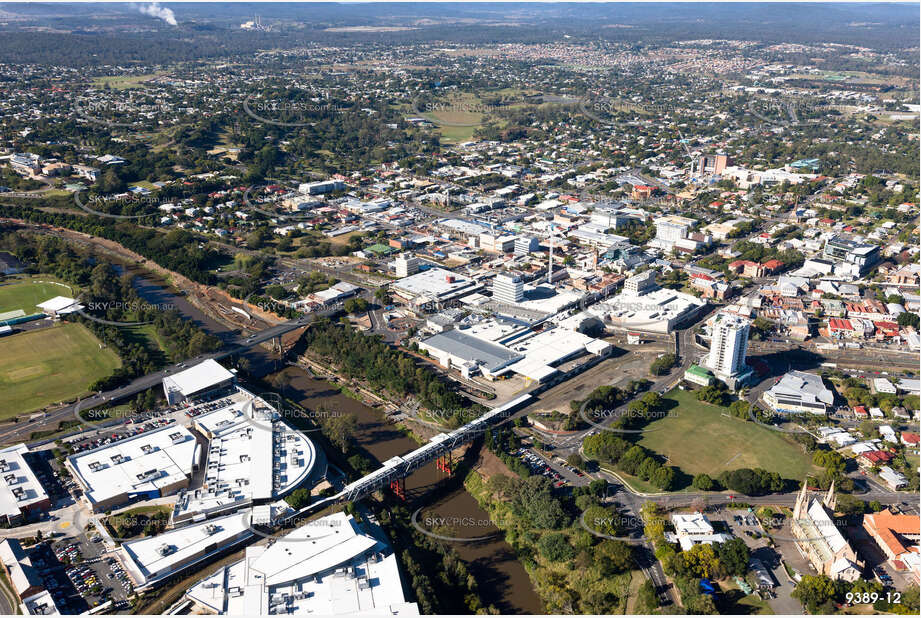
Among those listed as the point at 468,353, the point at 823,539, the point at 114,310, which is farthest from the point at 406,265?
the point at 823,539

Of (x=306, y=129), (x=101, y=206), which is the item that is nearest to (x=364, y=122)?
(x=306, y=129)

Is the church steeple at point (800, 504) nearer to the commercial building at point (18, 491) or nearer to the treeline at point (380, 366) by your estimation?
the treeline at point (380, 366)

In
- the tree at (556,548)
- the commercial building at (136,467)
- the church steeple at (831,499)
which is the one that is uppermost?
the church steeple at (831,499)

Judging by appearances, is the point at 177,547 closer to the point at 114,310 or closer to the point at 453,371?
the point at 453,371

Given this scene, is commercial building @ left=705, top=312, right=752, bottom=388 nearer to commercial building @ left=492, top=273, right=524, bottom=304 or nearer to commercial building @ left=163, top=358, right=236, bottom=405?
commercial building @ left=492, top=273, right=524, bottom=304

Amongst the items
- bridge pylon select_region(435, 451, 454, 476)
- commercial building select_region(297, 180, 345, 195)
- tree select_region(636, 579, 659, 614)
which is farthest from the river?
commercial building select_region(297, 180, 345, 195)

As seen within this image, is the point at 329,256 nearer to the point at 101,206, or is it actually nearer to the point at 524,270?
the point at 524,270

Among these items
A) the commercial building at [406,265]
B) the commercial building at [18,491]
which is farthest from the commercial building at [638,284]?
the commercial building at [18,491]
